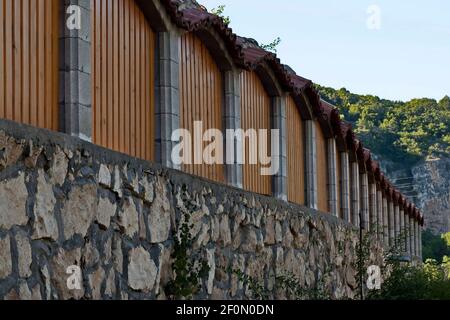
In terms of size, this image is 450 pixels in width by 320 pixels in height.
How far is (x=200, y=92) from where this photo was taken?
11.4m

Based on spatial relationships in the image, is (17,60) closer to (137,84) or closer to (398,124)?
(137,84)

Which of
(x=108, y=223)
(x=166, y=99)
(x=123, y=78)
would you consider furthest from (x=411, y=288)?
(x=108, y=223)

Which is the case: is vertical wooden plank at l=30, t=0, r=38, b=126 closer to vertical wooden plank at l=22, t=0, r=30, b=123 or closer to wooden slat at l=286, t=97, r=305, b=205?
vertical wooden plank at l=22, t=0, r=30, b=123

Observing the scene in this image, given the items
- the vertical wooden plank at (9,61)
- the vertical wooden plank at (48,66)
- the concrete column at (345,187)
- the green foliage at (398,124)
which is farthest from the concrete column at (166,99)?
the green foliage at (398,124)

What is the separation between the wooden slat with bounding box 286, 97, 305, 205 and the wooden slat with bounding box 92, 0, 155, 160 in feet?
17.4

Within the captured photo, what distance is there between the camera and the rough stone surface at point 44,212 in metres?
7.12

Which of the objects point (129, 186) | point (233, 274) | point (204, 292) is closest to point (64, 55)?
point (129, 186)

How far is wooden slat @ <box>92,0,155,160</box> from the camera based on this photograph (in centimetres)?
883

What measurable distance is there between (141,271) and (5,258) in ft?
7.33

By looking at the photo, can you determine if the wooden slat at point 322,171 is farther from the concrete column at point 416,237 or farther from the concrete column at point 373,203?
the concrete column at point 416,237

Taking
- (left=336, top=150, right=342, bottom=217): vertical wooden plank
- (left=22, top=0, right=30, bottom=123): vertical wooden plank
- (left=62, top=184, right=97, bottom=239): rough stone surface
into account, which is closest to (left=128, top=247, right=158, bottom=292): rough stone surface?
(left=62, top=184, right=97, bottom=239): rough stone surface

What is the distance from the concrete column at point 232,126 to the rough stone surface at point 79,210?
14.1ft

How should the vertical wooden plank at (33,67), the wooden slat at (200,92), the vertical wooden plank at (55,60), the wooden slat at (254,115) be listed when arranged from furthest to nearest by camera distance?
the wooden slat at (254,115) → the wooden slat at (200,92) → the vertical wooden plank at (55,60) → the vertical wooden plank at (33,67)
